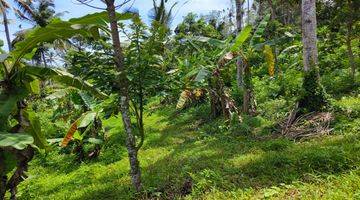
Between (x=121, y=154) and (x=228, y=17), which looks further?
(x=228, y=17)

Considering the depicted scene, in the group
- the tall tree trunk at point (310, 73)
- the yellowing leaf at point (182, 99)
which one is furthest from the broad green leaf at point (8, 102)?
the tall tree trunk at point (310, 73)

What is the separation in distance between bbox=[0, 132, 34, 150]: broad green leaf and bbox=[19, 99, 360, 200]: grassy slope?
6.77 ft

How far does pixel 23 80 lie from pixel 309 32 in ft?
22.2

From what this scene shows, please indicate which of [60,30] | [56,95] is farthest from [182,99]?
[60,30]

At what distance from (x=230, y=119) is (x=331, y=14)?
5.21 metres

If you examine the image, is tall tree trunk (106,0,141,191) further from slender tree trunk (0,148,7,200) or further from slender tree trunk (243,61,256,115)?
slender tree trunk (243,61,256,115)

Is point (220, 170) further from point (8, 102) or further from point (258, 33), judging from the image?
point (258, 33)

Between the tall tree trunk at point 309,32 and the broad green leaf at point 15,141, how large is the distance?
713 cm

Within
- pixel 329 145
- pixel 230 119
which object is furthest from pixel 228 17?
pixel 329 145

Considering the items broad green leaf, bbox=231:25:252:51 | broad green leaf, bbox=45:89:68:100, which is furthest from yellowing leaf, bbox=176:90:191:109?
broad green leaf, bbox=45:89:68:100

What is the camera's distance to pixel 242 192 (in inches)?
202

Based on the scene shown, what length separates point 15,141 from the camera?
13.3 feet

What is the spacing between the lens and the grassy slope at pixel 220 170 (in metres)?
5.01

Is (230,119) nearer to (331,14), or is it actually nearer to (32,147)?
(331,14)
